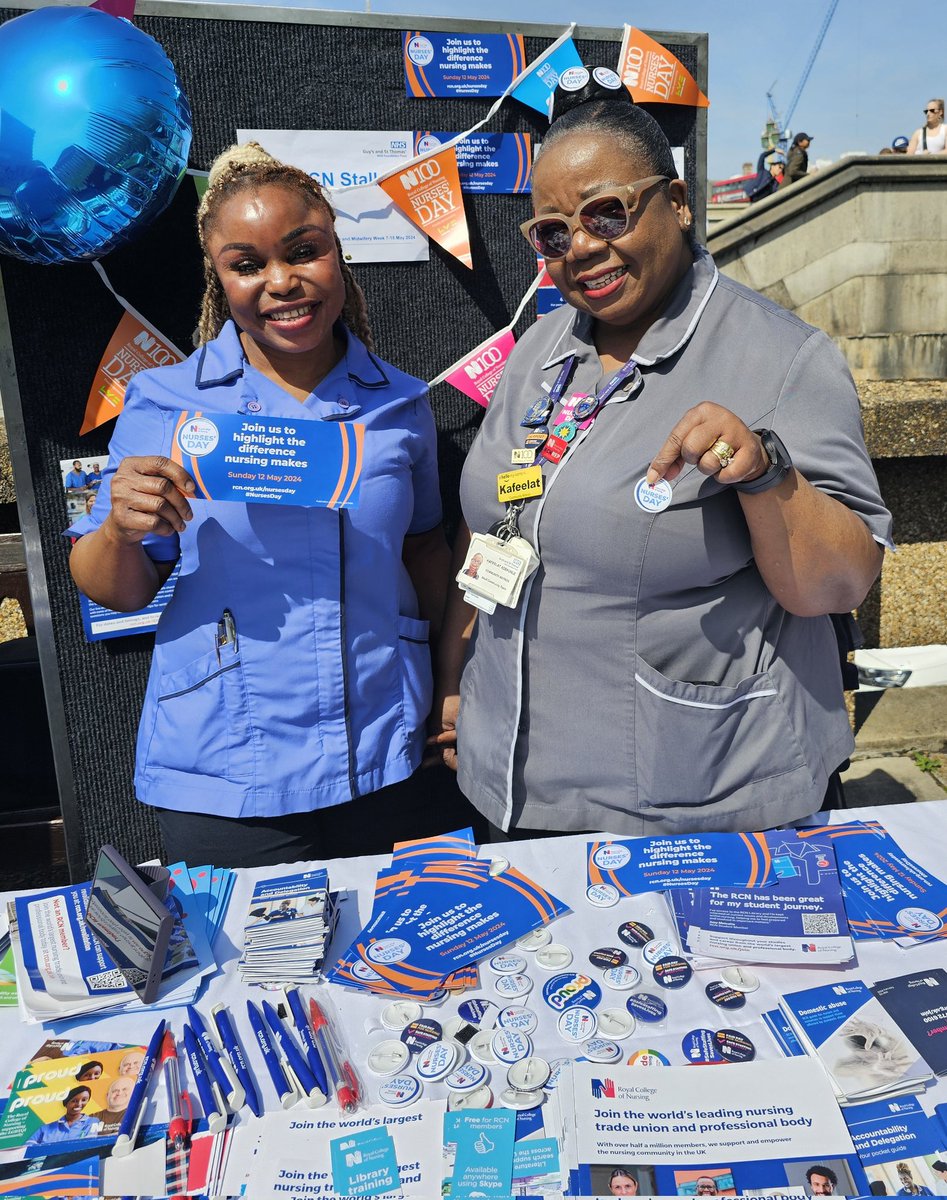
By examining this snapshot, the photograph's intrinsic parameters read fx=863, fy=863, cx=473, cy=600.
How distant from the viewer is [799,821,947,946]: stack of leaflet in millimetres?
1299

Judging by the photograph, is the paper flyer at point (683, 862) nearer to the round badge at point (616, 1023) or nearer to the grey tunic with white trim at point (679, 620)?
the grey tunic with white trim at point (679, 620)

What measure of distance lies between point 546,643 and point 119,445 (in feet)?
3.37

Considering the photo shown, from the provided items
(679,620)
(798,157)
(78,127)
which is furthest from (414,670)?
(798,157)

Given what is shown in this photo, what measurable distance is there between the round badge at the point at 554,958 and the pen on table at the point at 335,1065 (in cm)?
32

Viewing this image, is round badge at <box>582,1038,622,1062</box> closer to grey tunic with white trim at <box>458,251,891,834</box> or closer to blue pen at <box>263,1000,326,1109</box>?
blue pen at <box>263,1000,326,1109</box>

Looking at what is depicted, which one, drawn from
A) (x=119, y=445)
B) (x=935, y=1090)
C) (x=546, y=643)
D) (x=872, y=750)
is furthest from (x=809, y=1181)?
(x=872, y=750)

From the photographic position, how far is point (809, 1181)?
93cm

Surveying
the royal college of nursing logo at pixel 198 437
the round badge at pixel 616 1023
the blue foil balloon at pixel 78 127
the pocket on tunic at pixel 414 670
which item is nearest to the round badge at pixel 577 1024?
the round badge at pixel 616 1023

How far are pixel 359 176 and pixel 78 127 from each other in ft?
2.76

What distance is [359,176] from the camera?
7.95 ft

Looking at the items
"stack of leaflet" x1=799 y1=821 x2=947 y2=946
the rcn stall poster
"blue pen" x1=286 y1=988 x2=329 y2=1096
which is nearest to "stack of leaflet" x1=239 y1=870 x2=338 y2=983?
"blue pen" x1=286 y1=988 x2=329 y2=1096

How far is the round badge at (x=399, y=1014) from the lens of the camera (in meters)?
1.19

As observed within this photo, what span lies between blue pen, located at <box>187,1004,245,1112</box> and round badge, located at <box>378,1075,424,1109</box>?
176 millimetres

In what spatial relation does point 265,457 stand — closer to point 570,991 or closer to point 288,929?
point 288,929
